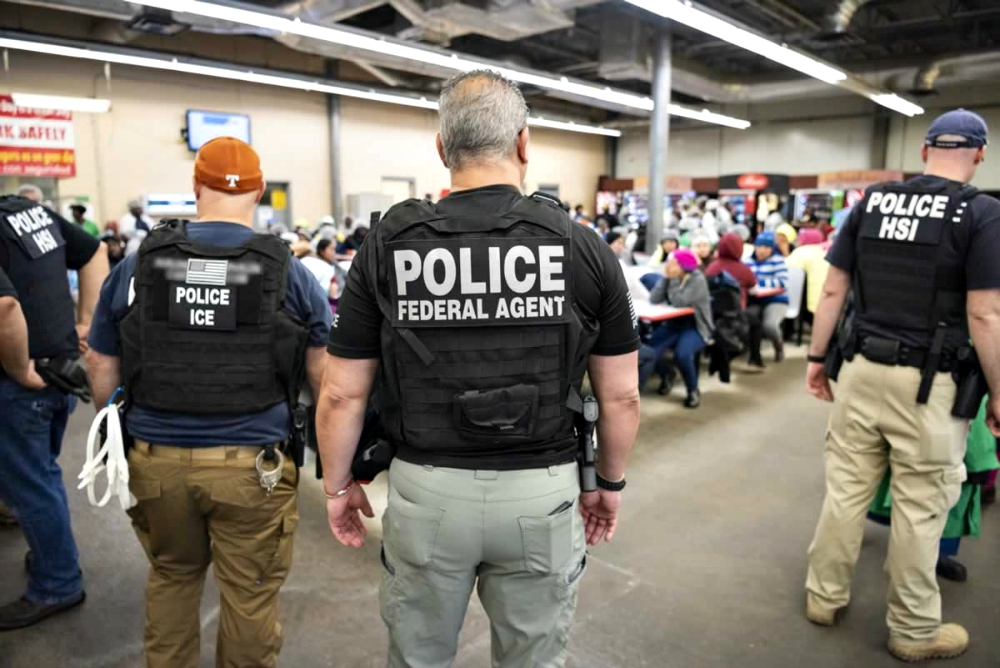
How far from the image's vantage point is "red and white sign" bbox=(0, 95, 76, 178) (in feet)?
30.0

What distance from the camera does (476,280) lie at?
1.30 m

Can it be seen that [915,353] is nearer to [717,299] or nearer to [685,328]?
[685,328]

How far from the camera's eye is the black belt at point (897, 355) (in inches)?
84.2

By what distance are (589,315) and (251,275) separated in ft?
2.88

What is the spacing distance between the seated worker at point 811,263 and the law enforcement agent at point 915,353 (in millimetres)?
4844

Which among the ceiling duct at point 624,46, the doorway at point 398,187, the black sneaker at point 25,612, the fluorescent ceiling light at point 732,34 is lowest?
the black sneaker at point 25,612

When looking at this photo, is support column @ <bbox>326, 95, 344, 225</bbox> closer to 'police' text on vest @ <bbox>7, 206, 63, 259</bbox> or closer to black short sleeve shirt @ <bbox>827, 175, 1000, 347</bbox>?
'police' text on vest @ <bbox>7, 206, 63, 259</bbox>

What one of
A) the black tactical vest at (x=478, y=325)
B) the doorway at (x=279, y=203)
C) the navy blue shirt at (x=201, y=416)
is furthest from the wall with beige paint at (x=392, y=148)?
the black tactical vest at (x=478, y=325)

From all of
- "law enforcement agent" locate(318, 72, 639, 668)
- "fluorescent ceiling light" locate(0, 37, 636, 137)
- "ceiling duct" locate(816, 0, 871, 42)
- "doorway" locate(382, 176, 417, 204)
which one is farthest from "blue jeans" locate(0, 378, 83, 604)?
"doorway" locate(382, 176, 417, 204)

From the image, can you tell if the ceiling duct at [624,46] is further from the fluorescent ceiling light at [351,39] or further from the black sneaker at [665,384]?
the black sneaker at [665,384]

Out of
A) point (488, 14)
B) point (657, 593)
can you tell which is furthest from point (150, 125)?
point (657, 593)

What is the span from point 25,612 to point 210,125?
10.3m

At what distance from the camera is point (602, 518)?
161 cm

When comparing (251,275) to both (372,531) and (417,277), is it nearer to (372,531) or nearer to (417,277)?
(417,277)
